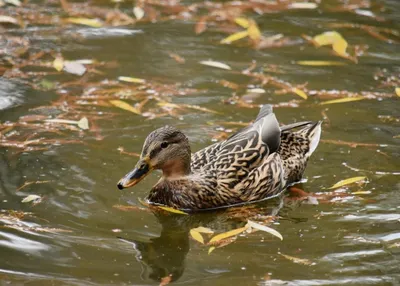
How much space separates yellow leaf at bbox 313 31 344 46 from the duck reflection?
13.2 feet

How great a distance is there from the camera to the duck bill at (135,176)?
7.01m

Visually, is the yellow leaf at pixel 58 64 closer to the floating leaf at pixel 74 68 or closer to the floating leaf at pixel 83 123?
the floating leaf at pixel 74 68

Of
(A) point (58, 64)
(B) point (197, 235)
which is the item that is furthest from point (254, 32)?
(B) point (197, 235)

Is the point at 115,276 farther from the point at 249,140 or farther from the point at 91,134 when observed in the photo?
the point at 91,134

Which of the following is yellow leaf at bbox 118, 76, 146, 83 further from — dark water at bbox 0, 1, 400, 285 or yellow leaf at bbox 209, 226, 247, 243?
yellow leaf at bbox 209, 226, 247, 243

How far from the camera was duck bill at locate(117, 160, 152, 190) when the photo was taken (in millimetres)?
7008

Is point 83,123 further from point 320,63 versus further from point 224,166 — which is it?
point 320,63

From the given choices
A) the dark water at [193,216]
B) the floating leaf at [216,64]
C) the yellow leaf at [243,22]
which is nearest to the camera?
the dark water at [193,216]

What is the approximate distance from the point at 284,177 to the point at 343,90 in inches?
90.6

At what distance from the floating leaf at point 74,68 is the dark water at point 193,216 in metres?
0.22

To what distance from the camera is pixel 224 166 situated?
7625 mm

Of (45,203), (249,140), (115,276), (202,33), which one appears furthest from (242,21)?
(115,276)

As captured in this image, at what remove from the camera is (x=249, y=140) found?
7.89 meters

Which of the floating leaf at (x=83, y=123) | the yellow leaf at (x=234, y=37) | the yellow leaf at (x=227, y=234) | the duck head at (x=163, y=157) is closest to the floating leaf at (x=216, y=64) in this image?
the yellow leaf at (x=234, y=37)
